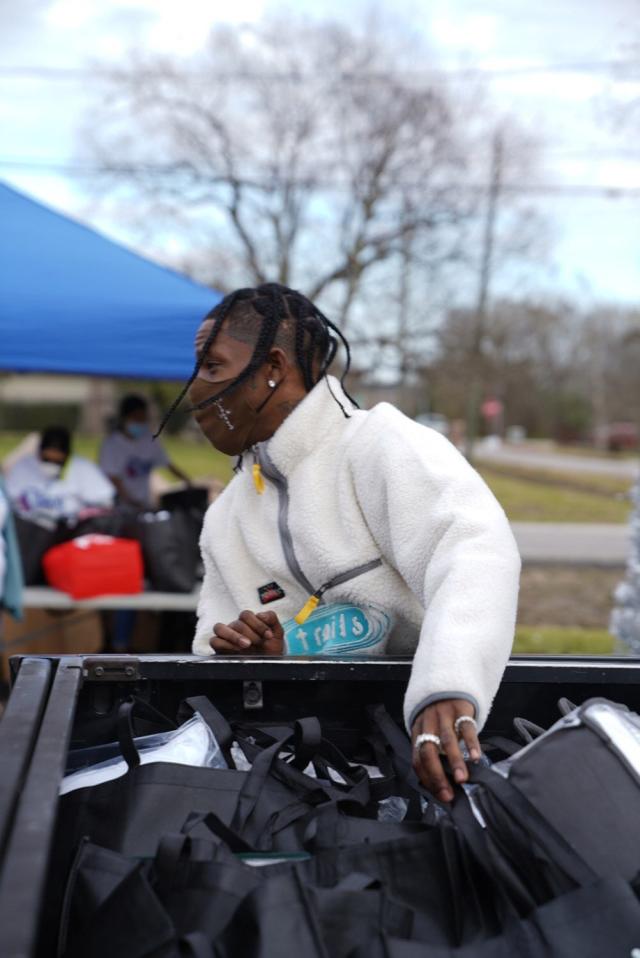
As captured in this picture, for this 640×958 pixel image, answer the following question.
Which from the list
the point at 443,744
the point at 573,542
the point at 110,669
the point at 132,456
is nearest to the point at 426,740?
the point at 443,744

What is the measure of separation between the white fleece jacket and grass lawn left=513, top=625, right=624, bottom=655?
16.4 feet

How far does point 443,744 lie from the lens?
1.44 metres

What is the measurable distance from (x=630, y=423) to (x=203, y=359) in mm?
56526

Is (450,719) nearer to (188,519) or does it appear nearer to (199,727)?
(199,727)

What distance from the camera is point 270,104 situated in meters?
17.4

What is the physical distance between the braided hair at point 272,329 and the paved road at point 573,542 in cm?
1008

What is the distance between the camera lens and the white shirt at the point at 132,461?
27.1 feet

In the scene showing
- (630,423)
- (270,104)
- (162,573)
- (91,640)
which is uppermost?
(270,104)

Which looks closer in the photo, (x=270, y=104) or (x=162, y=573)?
(x=162, y=573)

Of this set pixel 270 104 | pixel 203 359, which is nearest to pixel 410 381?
pixel 270 104

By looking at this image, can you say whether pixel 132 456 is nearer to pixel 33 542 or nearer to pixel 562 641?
pixel 33 542

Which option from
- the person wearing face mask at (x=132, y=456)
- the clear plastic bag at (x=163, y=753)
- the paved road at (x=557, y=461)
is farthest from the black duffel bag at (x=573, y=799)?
the paved road at (x=557, y=461)

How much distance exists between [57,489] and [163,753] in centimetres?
554

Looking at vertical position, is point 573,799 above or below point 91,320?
below
